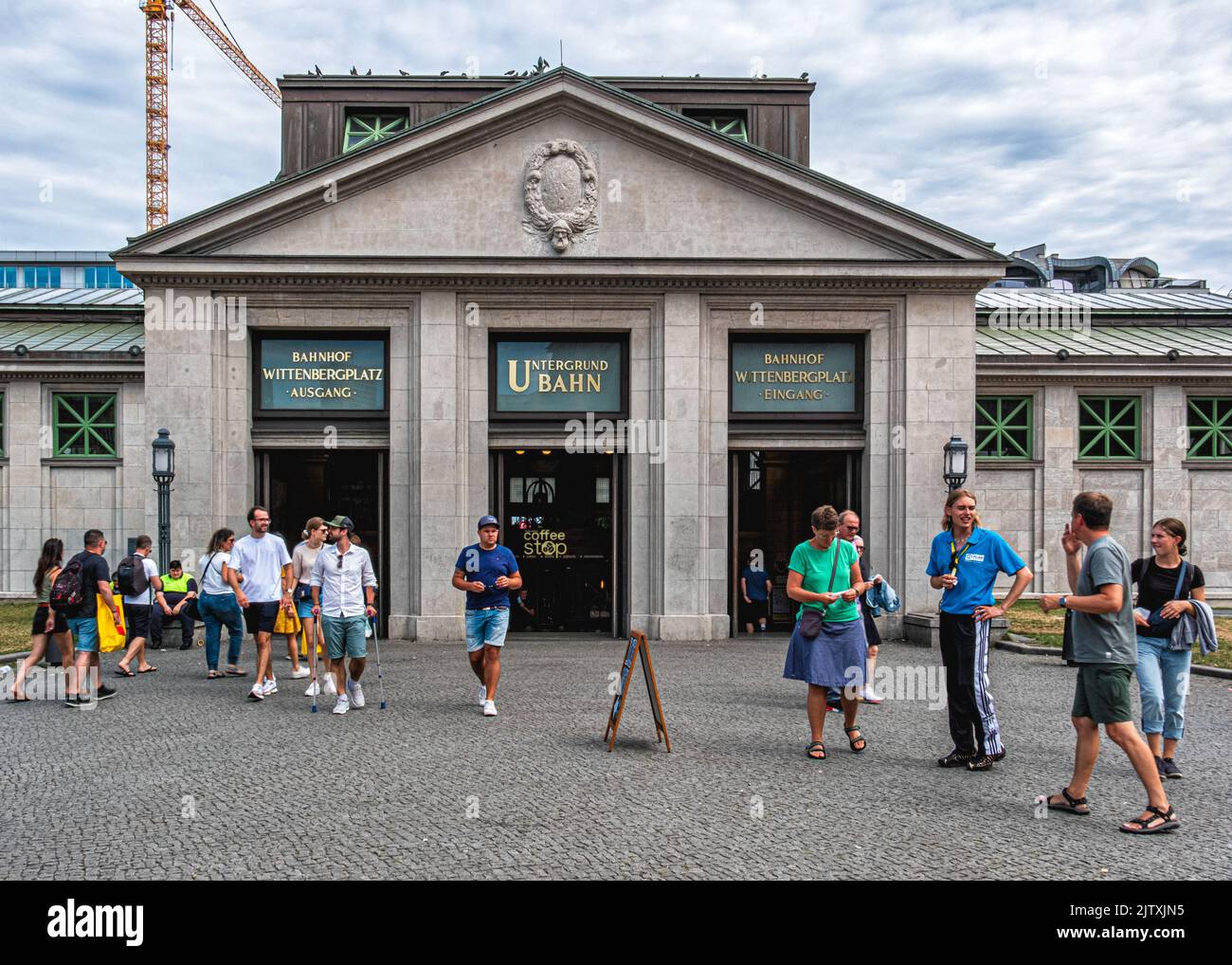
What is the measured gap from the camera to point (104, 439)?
22812 mm

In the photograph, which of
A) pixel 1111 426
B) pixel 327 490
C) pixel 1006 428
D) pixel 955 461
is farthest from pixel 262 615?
pixel 1111 426

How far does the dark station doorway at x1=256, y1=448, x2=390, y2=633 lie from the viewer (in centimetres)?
1959

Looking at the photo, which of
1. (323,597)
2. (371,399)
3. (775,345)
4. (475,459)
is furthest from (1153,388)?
(323,597)

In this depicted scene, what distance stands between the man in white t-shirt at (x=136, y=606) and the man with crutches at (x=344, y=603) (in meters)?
3.98

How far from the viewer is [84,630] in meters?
11.5

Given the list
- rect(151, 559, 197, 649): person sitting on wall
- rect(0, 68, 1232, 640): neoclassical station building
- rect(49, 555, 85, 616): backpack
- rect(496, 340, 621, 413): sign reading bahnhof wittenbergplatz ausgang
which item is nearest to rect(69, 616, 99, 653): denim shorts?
rect(49, 555, 85, 616): backpack

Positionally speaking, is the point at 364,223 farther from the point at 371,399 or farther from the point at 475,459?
the point at 475,459

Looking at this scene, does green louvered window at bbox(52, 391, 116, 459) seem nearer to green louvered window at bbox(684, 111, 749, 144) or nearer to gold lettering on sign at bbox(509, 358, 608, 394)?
gold lettering on sign at bbox(509, 358, 608, 394)

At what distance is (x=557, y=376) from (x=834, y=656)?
11684 mm

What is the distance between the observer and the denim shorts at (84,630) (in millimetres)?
11484

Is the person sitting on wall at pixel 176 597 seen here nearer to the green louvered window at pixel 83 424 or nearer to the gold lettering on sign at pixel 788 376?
the green louvered window at pixel 83 424

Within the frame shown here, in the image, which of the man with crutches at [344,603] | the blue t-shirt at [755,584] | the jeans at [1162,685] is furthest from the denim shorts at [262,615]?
the blue t-shirt at [755,584]

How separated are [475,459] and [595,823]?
12844mm

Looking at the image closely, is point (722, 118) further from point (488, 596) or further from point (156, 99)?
point (156, 99)
